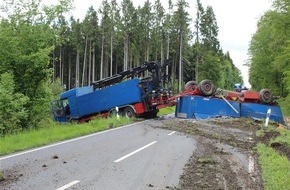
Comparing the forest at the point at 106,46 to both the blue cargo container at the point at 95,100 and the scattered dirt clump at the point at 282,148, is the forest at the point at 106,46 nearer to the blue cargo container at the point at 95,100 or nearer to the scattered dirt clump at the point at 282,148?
the blue cargo container at the point at 95,100

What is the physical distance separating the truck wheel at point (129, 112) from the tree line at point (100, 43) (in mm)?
5666

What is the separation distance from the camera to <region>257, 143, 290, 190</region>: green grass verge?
7620 millimetres

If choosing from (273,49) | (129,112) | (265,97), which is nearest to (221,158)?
(265,97)

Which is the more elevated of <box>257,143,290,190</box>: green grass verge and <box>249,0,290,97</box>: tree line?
<box>249,0,290,97</box>: tree line

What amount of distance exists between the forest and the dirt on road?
6.78 meters

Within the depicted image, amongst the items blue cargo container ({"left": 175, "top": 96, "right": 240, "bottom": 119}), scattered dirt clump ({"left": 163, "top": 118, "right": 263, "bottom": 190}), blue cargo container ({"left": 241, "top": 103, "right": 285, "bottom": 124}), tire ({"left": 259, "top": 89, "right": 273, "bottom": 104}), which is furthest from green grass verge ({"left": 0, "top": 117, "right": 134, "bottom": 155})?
tire ({"left": 259, "top": 89, "right": 273, "bottom": 104})

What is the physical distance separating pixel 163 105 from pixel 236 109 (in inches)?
173

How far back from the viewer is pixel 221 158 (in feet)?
35.0

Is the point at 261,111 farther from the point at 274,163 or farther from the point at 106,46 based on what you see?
the point at 106,46

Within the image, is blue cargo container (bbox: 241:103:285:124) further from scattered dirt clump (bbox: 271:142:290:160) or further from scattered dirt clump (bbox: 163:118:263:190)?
scattered dirt clump (bbox: 271:142:290:160)

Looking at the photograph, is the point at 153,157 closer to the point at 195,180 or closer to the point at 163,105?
the point at 195,180

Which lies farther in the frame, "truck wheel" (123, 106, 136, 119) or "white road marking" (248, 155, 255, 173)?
"truck wheel" (123, 106, 136, 119)

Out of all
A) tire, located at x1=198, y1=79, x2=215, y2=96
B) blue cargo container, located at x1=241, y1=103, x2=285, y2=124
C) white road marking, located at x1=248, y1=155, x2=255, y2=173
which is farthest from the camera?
tire, located at x1=198, y1=79, x2=215, y2=96

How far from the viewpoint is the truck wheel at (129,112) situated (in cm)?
2380
